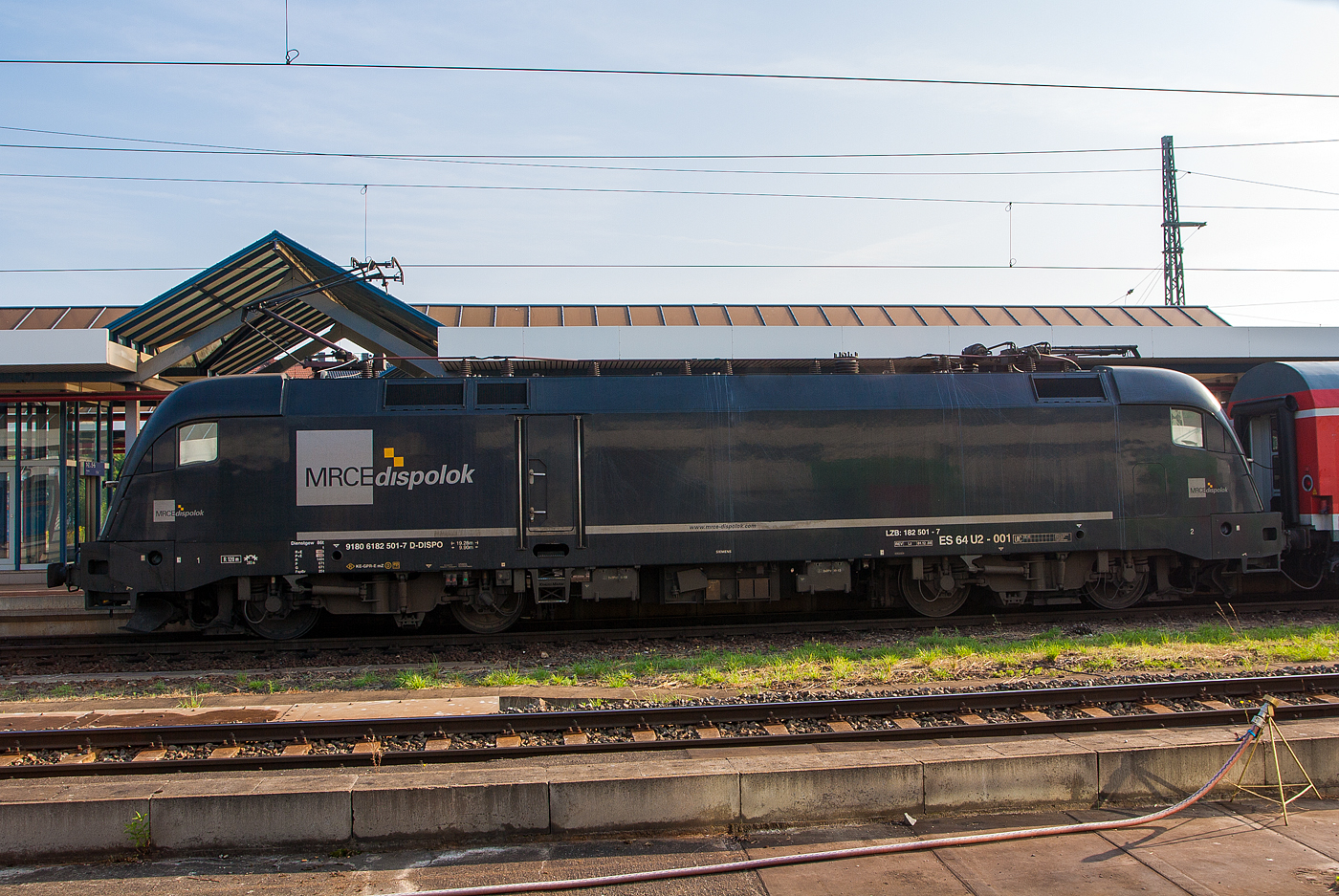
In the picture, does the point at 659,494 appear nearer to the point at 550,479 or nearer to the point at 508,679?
the point at 550,479

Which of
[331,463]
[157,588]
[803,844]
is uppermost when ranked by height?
[331,463]

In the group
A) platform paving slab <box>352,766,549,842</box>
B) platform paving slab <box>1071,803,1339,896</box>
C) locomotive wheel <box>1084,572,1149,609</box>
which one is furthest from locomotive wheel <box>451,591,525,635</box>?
locomotive wheel <box>1084,572,1149,609</box>

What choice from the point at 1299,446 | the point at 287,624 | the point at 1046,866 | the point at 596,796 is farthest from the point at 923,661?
the point at 1299,446

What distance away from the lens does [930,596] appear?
517 inches

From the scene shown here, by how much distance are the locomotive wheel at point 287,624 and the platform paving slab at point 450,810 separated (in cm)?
707

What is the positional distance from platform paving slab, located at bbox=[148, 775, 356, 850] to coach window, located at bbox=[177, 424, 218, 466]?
6.90 m

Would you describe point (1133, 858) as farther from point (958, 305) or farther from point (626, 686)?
point (958, 305)

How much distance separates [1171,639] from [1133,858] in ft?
23.1

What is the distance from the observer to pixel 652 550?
11.9 m

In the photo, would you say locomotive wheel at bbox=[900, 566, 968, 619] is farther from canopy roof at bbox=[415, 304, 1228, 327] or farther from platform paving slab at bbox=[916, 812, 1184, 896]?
canopy roof at bbox=[415, 304, 1228, 327]

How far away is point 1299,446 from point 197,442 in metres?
16.8

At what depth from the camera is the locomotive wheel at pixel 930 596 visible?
1292 cm

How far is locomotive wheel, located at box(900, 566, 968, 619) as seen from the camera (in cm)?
1292

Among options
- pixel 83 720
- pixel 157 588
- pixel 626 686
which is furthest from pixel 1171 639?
pixel 157 588
